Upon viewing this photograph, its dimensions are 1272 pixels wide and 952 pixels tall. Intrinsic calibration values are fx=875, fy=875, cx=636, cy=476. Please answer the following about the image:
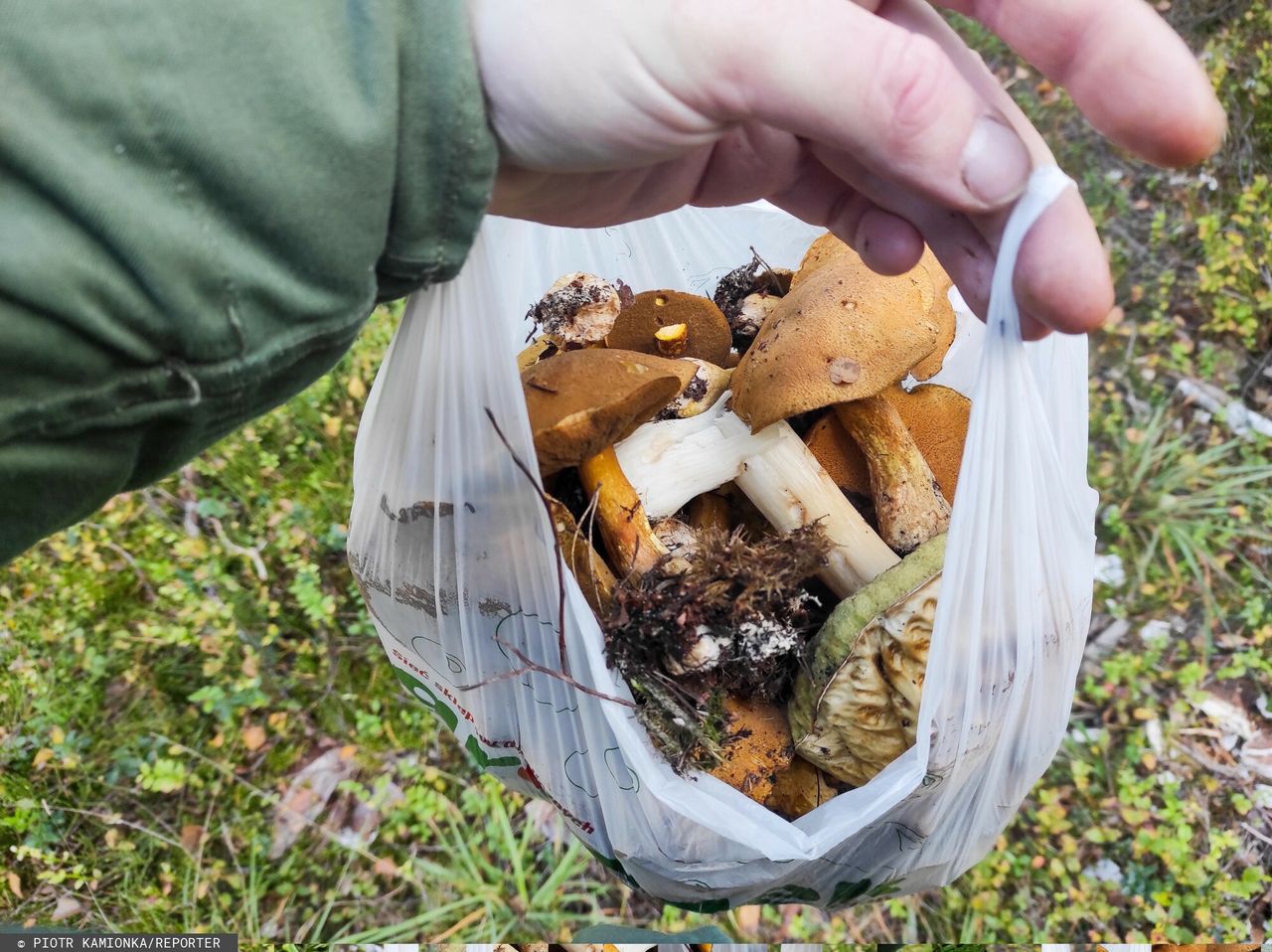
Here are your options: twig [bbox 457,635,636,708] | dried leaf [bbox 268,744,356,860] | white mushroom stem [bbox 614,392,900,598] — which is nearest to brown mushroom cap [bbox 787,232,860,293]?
white mushroom stem [bbox 614,392,900,598]

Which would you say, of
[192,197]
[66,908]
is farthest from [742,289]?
[66,908]

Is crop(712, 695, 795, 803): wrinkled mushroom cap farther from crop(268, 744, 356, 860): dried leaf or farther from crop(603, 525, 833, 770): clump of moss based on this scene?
crop(268, 744, 356, 860): dried leaf

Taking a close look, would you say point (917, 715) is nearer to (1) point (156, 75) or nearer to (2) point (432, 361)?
(2) point (432, 361)

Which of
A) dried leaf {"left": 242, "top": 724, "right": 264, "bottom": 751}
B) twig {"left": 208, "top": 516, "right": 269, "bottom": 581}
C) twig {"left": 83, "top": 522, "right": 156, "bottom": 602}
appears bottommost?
dried leaf {"left": 242, "top": 724, "right": 264, "bottom": 751}

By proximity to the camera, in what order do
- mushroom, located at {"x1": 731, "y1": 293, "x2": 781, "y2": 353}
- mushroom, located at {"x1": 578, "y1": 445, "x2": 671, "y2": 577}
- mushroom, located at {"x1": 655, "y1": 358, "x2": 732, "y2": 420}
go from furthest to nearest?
mushroom, located at {"x1": 731, "y1": 293, "x2": 781, "y2": 353} < mushroom, located at {"x1": 655, "y1": 358, "x2": 732, "y2": 420} < mushroom, located at {"x1": 578, "y1": 445, "x2": 671, "y2": 577}

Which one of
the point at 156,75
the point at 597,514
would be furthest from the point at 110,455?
the point at 597,514

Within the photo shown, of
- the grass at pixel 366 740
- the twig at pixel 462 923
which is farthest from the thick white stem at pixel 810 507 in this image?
the twig at pixel 462 923

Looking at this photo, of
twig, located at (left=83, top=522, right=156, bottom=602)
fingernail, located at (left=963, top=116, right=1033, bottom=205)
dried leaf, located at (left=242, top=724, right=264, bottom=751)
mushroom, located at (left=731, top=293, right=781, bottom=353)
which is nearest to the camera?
fingernail, located at (left=963, top=116, right=1033, bottom=205)
